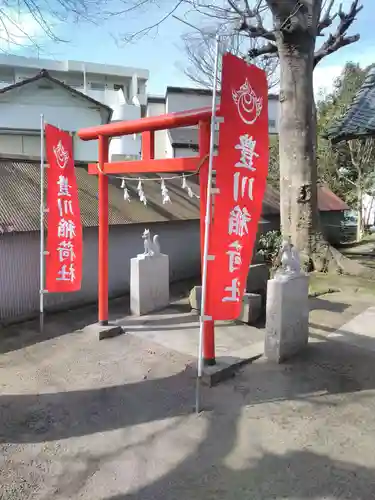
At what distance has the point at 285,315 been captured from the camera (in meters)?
5.83

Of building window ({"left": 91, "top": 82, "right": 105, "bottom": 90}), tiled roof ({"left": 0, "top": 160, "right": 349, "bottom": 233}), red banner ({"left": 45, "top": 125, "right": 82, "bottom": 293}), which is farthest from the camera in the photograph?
building window ({"left": 91, "top": 82, "right": 105, "bottom": 90})

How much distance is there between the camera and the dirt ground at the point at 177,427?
11.6 ft

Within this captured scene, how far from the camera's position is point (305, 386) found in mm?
5258

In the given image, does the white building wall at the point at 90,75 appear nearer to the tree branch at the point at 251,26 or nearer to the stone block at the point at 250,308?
the tree branch at the point at 251,26

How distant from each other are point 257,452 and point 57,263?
4.98 metres

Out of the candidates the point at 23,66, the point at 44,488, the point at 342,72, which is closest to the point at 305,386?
the point at 44,488

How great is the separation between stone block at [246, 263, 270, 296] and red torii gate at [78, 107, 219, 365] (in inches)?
117

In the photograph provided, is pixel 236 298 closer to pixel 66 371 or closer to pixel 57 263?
pixel 66 371

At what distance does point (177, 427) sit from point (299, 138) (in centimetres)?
891

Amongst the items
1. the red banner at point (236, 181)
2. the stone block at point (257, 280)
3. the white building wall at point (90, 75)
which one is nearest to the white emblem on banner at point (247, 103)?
the red banner at point (236, 181)

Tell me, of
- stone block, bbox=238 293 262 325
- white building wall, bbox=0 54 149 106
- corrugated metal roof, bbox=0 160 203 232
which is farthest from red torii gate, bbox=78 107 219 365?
white building wall, bbox=0 54 149 106

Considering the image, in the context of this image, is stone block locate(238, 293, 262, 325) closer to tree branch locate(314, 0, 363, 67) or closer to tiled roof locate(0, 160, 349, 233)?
tiled roof locate(0, 160, 349, 233)

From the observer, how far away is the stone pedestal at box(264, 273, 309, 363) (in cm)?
577

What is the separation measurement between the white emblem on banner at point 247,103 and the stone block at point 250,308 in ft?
12.6
